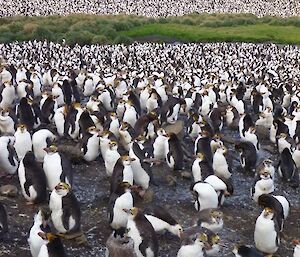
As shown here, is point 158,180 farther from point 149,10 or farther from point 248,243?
point 149,10

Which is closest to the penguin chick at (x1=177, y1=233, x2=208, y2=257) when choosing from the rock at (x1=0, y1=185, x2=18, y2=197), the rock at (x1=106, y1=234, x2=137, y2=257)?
the rock at (x1=106, y1=234, x2=137, y2=257)

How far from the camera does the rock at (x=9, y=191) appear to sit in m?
8.32

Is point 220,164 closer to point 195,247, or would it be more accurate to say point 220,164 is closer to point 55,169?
point 55,169

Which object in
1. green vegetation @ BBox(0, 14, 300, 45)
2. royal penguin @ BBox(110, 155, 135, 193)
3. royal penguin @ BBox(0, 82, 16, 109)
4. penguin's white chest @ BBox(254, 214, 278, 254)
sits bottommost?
penguin's white chest @ BBox(254, 214, 278, 254)

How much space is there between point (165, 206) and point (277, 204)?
67.6 inches

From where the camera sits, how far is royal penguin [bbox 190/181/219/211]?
827cm

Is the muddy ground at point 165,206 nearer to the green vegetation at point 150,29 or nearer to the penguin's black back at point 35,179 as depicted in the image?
the penguin's black back at point 35,179

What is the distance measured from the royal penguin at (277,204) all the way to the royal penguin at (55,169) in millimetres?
2792

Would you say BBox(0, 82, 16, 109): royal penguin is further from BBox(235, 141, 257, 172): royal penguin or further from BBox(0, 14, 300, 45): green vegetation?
BBox(0, 14, 300, 45): green vegetation

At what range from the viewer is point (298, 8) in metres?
53.5

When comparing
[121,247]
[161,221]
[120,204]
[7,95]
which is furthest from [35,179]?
[7,95]

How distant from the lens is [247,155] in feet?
34.7

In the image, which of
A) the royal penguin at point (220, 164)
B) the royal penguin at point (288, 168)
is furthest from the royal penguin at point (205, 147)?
the royal penguin at point (288, 168)

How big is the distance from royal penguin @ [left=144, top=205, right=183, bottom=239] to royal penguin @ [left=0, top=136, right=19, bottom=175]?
2.55 meters
